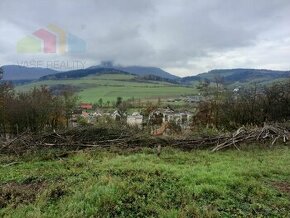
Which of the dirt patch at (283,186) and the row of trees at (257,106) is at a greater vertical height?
the row of trees at (257,106)

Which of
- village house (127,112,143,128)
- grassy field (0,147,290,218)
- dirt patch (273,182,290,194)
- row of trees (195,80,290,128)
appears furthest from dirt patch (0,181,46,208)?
row of trees (195,80,290,128)

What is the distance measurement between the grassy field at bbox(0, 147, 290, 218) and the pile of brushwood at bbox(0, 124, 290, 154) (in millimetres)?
1374

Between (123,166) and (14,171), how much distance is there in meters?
2.79

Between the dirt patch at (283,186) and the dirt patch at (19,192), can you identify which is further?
the dirt patch at (283,186)

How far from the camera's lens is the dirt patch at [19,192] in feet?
19.1

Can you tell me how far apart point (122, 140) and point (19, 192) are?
614 centimetres

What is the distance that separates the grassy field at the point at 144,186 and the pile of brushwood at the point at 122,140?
1.37m

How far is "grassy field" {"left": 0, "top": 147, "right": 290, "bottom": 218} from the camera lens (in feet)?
17.5

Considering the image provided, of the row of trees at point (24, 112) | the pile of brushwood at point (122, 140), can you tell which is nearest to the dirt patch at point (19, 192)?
the pile of brushwood at point (122, 140)

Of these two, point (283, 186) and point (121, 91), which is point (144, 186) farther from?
point (121, 91)

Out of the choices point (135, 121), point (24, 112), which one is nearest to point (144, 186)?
point (24, 112)

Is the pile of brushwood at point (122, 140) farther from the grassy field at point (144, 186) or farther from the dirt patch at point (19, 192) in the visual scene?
the dirt patch at point (19, 192)

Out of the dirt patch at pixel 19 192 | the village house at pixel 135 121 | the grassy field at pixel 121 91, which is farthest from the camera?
the grassy field at pixel 121 91

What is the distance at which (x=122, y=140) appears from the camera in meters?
12.2
